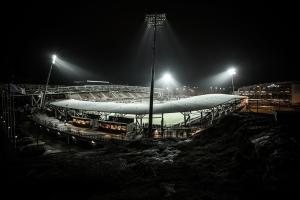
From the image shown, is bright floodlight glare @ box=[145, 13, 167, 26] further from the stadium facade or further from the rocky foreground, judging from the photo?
the rocky foreground

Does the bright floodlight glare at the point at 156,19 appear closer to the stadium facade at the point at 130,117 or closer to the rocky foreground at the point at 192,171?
the stadium facade at the point at 130,117

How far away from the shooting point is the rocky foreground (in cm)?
805

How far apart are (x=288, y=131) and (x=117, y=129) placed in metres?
18.4

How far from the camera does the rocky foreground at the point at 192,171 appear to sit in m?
8.05

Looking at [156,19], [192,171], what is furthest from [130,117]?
[192,171]

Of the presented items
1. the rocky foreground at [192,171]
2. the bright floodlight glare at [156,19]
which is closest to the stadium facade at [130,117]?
the bright floodlight glare at [156,19]

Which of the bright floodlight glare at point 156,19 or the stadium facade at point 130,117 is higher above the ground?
the bright floodlight glare at point 156,19

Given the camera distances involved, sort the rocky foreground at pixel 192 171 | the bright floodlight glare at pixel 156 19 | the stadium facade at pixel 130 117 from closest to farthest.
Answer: the rocky foreground at pixel 192 171, the bright floodlight glare at pixel 156 19, the stadium facade at pixel 130 117

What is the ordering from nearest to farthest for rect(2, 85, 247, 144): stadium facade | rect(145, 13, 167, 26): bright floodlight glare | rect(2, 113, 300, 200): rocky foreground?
rect(2, 113, 300, 200): rocky foreground, rect(145, 13, 167, 26): bright floodlight glare, rect(2, 85, 247, 144): stadium facade

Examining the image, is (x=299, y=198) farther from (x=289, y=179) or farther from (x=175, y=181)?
(x=175, y=181)

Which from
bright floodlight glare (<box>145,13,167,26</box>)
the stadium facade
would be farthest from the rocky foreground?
bright floodlight glare (<box>145,13,167,26</box>)

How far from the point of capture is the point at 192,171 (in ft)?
34.7

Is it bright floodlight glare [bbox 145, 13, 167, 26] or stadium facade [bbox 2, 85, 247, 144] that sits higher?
bright floodlight glare [bbox 145, 13, 167, 26]

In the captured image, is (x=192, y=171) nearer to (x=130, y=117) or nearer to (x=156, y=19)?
(x=156, y=19)
